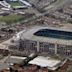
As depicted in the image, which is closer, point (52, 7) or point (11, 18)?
point (11, 18)

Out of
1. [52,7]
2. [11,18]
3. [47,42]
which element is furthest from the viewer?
[52,7]

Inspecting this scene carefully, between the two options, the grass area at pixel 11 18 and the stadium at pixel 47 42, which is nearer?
the stadium at pixel 47 42

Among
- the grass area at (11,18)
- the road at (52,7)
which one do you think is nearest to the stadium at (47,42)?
the grass area at (11,18)

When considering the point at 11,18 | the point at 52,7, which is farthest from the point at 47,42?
the point at 52,7

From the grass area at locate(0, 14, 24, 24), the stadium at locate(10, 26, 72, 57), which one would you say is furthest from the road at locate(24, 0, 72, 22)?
the stadium at locate(10, 26, 72, 57)

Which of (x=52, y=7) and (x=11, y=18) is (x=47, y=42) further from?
(x=52, y=7)

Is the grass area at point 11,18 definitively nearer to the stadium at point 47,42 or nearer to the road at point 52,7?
the road at point 52,7

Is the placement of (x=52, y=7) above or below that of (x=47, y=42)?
below

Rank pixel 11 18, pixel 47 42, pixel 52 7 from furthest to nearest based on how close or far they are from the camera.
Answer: pixel 52 7
pixel 11 18
pixel 47 42

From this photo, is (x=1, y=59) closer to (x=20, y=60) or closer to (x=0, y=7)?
(x=20, y=60)
